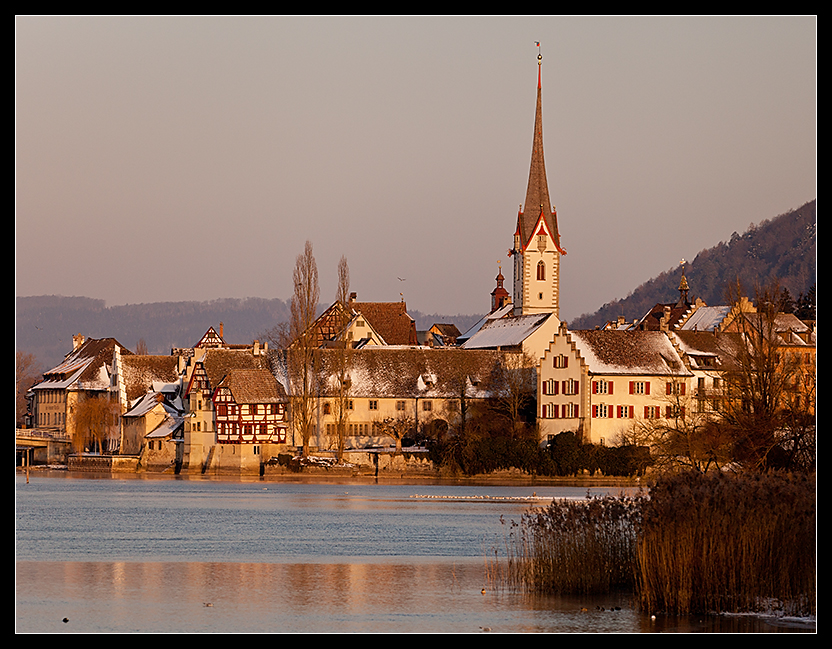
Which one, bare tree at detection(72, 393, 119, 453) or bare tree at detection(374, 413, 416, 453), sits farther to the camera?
bare tree at detection(72, 393, 119, 453)

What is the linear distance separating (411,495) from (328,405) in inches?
876

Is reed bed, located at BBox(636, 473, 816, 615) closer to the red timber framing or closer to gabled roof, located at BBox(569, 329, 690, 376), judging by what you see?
the red timber framing

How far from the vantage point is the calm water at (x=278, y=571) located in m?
23.5

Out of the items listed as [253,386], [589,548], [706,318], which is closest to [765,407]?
[589,548]

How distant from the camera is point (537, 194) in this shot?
388 feet

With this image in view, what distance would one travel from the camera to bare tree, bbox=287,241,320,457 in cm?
8594

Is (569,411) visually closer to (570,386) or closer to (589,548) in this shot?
(570,386)

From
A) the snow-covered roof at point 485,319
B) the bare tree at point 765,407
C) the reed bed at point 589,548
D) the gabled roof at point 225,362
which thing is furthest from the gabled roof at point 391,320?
the reed bed at point 589,548

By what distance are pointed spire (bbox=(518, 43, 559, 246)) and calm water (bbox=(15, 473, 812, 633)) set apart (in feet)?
189

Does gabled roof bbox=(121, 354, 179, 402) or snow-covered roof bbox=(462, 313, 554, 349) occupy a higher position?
snow-covered roof bbox=(462, 313, 554, 349)

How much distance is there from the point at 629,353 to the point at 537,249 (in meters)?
26.3

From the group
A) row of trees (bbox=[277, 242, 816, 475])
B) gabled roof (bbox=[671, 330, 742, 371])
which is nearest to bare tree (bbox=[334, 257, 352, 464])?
row of trees (bbox=[277, 242, 816, 475])
